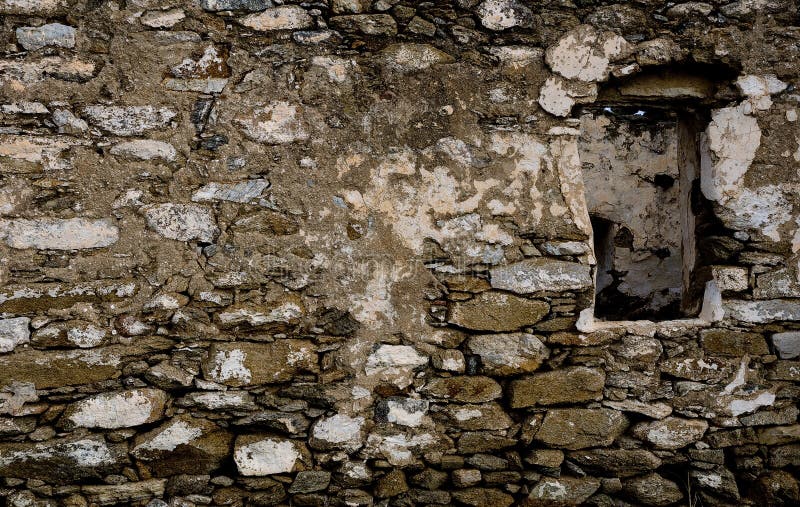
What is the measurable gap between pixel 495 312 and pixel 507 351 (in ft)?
0.61

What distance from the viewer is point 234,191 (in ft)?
8.65

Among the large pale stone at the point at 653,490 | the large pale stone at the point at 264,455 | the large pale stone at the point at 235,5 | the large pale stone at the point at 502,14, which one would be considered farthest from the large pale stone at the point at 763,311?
the large pale stone at the point at 235,5

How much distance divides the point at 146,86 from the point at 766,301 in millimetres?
2889

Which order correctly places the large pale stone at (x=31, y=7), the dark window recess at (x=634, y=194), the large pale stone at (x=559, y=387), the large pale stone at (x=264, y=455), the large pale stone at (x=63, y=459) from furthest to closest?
1. the dark window recess at (x=634, y=194)
2. the large pale stone at (x=559, y=387)
3. the large pale stone at (x=264, y=455)
4. the large pale stone at (x=63, y=459)
5. the large pale stone at (x=31, y=7)

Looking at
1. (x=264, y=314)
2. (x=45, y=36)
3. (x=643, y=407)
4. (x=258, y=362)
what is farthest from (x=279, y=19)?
(x=643, y=407)

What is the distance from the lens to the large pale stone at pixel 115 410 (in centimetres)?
260

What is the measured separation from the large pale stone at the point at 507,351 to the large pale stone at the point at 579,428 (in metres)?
0.26

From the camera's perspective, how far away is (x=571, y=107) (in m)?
2.76

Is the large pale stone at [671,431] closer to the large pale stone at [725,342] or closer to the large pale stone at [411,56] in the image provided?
the large pale stone at [725,342]

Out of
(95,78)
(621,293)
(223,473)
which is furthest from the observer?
(621,293)

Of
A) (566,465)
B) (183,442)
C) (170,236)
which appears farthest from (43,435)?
(566,465)

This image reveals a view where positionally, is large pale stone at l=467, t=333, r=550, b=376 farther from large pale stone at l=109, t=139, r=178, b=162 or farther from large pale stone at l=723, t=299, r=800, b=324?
large pale stone at l=109, t=139, r=178, b=162

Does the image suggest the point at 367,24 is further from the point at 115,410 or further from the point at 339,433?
the point at 115,410

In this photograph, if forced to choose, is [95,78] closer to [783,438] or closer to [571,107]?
[571,107]
